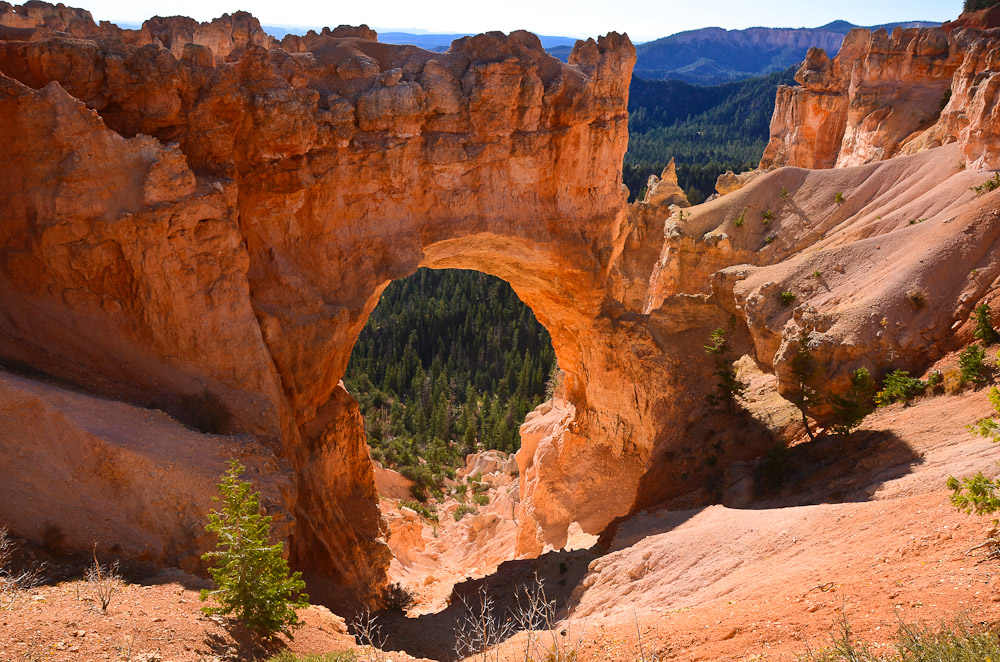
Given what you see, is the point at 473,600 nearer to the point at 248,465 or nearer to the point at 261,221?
the point at 248,465

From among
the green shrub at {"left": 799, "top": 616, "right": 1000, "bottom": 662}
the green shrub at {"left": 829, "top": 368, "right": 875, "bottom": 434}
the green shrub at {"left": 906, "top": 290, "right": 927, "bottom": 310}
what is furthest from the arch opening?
the green shrub at {"left": 906, "top": 290, "right": 927, "bottom": 310}

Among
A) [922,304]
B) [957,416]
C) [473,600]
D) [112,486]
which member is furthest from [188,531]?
[922,304]

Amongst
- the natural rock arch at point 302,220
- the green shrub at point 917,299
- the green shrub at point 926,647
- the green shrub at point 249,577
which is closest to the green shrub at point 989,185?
the green shrub at point 917,299

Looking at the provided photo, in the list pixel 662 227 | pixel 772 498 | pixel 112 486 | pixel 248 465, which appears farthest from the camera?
pixel 662 227

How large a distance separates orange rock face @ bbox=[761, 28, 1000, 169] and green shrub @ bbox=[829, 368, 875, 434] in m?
12.1

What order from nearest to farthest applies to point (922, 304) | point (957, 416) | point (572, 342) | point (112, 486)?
point (112, 486), point (957, 416), point (922, 304), point (572, 342)

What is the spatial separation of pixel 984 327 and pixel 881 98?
103 feet

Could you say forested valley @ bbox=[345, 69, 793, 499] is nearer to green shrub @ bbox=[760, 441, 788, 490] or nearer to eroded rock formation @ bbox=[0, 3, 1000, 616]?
eroded rock formation @ bbox=[0, 3, 1000, 616]

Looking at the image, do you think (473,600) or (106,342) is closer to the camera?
(106,342)

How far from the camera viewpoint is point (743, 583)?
38.1 feet

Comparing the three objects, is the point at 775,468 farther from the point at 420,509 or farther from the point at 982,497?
the point at 420,509

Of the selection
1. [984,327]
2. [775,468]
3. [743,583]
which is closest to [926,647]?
[743,583]

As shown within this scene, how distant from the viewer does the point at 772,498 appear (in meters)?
17.2

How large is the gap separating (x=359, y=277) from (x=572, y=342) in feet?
33.5
